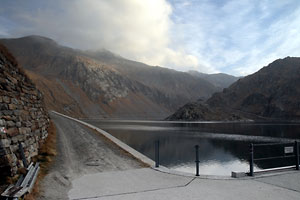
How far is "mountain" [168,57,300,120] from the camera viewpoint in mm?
124312

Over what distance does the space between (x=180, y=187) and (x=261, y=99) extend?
16629 cm

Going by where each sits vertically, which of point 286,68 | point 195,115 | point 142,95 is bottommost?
point 195,115

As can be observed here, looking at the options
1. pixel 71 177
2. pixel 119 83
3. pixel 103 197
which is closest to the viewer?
pixel 103 197

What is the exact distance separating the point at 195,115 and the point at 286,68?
92.3 meters

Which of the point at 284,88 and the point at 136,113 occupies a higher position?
the point at 284,88

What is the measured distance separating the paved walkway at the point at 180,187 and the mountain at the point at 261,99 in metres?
111

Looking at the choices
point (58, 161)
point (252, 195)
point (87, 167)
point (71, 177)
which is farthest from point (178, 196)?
point (58, 161)

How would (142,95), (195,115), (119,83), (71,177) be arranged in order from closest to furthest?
1. (71,177)
2. (195,115)
3. (119,83)
4. (142,95)

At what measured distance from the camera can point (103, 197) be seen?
21.6ft

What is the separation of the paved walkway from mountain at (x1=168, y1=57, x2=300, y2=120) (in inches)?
4384

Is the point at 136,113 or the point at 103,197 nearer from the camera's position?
the point at 103,197

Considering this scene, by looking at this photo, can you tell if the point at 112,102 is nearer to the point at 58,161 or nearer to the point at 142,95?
the point at 142,95

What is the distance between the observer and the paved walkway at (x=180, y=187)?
6.61m

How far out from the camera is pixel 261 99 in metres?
157
